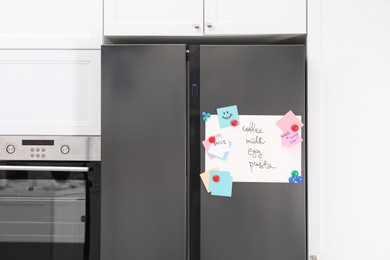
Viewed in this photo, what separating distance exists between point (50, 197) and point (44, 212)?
7 centimetres

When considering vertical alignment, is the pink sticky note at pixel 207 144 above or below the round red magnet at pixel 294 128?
below

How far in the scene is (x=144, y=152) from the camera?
148 cm

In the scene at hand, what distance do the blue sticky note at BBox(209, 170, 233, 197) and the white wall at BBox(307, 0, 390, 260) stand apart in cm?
33

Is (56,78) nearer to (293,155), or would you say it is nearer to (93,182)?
(93,182)

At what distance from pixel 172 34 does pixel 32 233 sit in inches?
39.8

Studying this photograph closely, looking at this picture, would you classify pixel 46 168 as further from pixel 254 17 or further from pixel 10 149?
pixel 254 17

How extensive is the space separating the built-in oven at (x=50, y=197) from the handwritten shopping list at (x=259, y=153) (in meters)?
0.56

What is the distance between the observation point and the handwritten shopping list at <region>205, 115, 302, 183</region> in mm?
1461

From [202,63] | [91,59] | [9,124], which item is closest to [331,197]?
[202,63]

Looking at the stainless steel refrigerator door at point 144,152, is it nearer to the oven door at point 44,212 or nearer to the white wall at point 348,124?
the oven door at point 44,212

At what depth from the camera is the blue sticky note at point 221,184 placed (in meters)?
1.46

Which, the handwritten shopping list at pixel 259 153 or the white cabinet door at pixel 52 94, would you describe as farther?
the white cabinet door at pixel 52 94

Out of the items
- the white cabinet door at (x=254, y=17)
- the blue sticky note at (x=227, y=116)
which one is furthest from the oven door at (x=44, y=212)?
the white cabinet door at (x=254, y=17)

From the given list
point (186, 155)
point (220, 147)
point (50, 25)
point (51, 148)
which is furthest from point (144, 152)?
point (50, 25)
